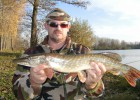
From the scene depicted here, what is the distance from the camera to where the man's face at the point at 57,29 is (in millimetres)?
4344

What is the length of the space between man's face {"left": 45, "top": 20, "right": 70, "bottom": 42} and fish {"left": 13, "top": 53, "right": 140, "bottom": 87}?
40 centimetres

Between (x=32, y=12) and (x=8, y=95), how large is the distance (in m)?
16.7

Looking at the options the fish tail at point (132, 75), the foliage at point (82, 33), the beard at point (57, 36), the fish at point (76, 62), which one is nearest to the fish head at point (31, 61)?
the fish at point (76, 62)

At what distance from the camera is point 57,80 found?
14.2 feet

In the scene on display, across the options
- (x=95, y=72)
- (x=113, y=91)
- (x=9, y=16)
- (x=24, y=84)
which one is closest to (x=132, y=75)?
(x=95, y=72)

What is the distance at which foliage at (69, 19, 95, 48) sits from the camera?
33.3m

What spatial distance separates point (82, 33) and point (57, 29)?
29897 millimetres

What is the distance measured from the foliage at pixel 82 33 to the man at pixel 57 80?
28.4 m

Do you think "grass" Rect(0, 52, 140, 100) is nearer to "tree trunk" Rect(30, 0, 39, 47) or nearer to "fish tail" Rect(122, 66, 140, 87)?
"fish tail" Rect(122, 66, 140, 87)

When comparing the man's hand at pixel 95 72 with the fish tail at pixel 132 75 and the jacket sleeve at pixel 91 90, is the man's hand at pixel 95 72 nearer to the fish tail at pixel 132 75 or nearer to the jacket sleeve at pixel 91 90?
the jacket sleeve at pixel 91 90

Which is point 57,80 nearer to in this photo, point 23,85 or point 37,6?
point 23,85

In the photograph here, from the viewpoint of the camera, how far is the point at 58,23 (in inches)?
173

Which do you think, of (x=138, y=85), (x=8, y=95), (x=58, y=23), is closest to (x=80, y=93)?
(x=58, y=23)

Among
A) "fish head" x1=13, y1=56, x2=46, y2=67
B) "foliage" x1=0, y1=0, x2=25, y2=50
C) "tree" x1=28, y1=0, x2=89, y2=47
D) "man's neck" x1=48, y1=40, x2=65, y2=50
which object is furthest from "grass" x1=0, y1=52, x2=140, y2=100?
"foliage" x1=0, y1=0, x2=25, y2=50
